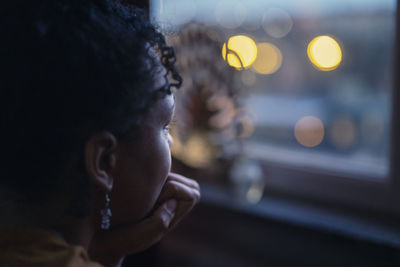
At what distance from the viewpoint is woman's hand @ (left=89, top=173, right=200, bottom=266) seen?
1.55 ft

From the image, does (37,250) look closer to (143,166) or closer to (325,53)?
(143,166)

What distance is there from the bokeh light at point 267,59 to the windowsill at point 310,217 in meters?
0.41

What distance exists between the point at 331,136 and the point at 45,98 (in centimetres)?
94

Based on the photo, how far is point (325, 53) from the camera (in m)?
1.11

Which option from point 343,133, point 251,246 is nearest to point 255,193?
point 251,246

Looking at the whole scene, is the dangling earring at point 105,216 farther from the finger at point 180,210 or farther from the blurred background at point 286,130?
the blurred background at point 286,130

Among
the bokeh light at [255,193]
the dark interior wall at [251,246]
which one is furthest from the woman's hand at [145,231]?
the bokeh light at [255,193]

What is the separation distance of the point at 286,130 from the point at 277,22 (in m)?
0.34

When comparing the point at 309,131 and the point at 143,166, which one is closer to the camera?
the point at 143,166

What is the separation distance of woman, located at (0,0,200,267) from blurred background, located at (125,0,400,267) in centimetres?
61

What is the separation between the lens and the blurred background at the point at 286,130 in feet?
3.40

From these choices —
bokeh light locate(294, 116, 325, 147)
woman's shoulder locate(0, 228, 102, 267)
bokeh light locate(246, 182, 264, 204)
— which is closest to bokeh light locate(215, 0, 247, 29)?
bokeh light locate(294, 116, 325, 147)

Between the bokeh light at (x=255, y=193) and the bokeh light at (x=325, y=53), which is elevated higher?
the bokeh light at (x=325, y=53)

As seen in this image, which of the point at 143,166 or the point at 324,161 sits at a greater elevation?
the point at 143,166
